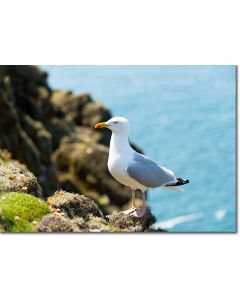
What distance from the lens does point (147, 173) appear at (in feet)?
31.3

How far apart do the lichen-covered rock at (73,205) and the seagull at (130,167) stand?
2.17 feet

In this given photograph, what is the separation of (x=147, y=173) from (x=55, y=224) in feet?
4.24

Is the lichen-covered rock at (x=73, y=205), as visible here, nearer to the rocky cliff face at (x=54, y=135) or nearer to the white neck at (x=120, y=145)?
the white neck at (x=120, y=145)

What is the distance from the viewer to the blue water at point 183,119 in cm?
1208

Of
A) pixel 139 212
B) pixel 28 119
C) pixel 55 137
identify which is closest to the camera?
pixel 139 212

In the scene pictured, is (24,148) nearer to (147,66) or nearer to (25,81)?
(25,81)

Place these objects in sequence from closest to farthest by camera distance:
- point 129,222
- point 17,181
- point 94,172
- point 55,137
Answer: point 129,222
point 17,181
point 94,172
point 55,137

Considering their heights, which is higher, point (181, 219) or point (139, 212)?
point (181, 219)

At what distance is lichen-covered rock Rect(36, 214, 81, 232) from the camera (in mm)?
Answer: 9531

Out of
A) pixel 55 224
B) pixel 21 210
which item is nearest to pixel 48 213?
pixel 55 224

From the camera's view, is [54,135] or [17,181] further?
[54,135]

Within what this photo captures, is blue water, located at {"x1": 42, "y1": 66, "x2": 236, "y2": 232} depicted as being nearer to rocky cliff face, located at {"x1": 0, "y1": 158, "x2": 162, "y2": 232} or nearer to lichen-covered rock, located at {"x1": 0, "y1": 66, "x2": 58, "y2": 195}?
lichen-covered rock, located at {"x1": 0, "y1": 66, "x2": 58, "y2": 195}
